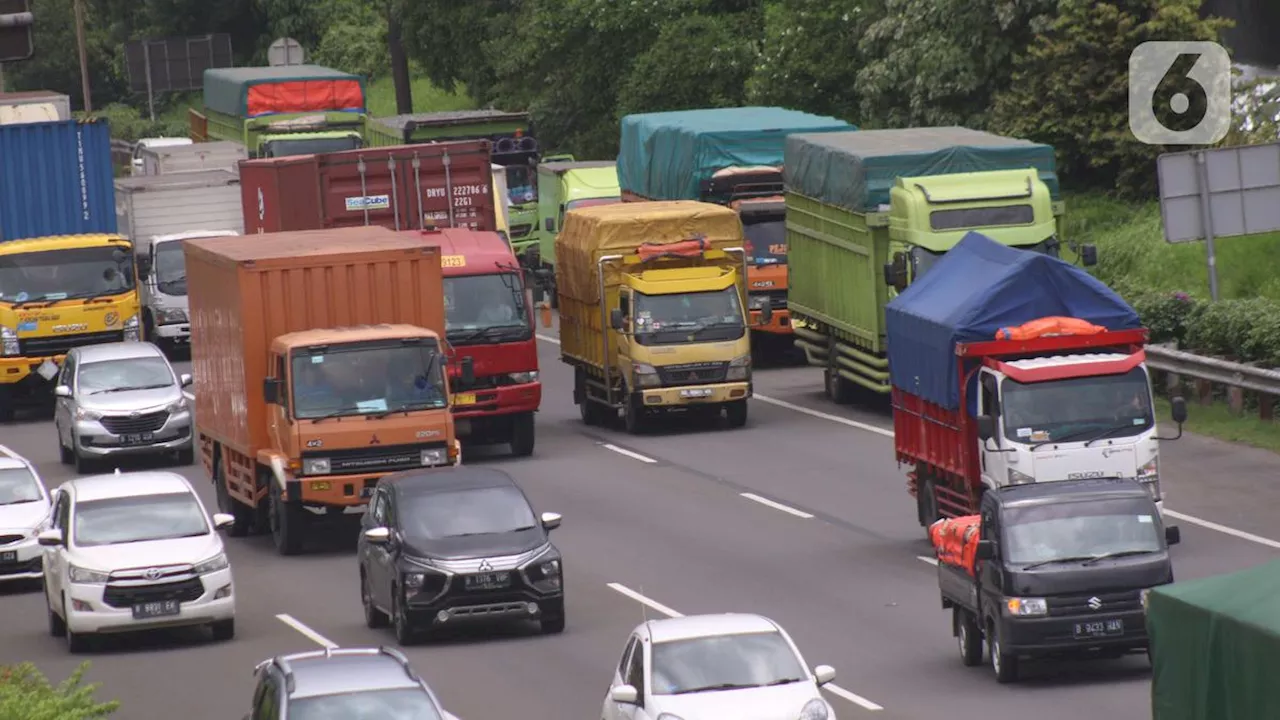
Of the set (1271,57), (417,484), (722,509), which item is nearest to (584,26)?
A: (1271,57)

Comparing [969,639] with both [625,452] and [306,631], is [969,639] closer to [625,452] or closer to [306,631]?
[306,631]

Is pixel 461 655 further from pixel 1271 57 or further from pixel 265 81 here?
pixel 265 81

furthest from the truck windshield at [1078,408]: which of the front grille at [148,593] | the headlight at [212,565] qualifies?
the front grille at [148,593]

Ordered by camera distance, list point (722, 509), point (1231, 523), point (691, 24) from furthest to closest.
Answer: point (691, 24) < point (722, 509) < point (1231, 523)

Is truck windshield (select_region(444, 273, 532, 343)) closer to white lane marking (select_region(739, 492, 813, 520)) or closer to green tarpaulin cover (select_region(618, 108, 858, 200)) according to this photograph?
white lane marking (select_region(739, 492, 813, 520))

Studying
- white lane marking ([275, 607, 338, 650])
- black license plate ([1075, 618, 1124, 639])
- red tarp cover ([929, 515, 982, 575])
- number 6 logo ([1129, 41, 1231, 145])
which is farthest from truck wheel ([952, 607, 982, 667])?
number 6 logo ([1129, 41, 1231, 145])

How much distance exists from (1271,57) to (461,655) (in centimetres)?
3067

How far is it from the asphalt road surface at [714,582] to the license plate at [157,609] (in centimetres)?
43

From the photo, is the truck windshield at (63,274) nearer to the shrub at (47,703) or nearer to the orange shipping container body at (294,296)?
the orange shipping container body at (294,296)

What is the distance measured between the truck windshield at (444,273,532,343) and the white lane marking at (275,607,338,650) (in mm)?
9690

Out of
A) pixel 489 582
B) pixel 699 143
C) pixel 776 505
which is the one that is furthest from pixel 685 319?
pixel 489 582

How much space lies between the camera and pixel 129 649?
25.2 meters

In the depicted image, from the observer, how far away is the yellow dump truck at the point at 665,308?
36.6m

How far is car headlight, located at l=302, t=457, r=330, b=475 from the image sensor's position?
28688 mm
